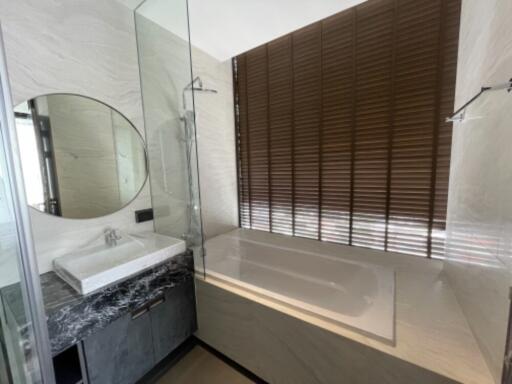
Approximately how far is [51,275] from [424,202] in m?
2.65

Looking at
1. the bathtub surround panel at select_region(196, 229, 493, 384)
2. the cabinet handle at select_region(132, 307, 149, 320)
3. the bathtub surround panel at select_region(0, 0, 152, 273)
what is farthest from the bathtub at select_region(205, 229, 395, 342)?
the bathtub surround panel at select_region(0, 0, 152, 273)

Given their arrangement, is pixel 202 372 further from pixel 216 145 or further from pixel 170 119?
pixel 216 145

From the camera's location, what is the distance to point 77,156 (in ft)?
4.86

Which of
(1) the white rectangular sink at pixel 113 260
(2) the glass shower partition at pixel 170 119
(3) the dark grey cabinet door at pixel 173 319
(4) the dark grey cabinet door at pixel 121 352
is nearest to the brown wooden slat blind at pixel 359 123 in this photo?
(2) the glass shower partition at pixel 170 119

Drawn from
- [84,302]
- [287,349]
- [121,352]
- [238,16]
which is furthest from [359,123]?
[121,352]

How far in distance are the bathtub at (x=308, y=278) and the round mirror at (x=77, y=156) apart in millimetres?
974

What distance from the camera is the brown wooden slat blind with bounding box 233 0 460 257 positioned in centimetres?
163

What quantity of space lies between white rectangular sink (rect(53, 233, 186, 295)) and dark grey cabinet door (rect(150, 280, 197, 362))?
331 millimetres

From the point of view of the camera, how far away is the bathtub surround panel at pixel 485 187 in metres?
0.83

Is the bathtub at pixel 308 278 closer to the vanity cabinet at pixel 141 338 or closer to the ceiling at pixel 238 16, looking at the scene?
the vanity cabinet at pixel 141 338

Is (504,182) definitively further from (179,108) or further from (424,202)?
(179,108)

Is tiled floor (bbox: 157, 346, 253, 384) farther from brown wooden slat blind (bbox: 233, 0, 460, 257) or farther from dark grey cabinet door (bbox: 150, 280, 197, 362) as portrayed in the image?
brown wooden slat blind (bbox: 233, 0, 460, 257)

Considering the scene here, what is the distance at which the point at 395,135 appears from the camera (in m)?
1.77

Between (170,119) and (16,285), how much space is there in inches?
57.5
